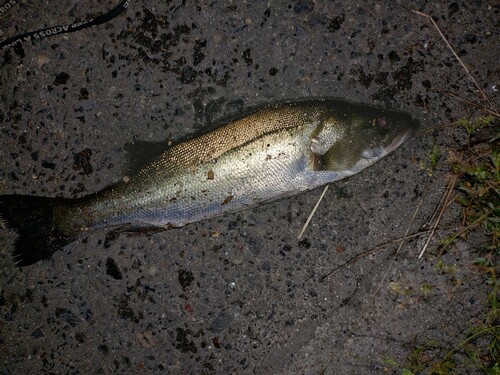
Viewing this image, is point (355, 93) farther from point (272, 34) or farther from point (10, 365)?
point (10, 365)

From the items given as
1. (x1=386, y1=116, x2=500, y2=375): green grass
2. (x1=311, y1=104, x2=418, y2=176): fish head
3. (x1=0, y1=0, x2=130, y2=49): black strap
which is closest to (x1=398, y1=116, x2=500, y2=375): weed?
(x1=386, y1=116, x2=500, y2=375): green grass

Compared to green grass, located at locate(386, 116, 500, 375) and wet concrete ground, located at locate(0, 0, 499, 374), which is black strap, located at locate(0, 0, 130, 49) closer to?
wet concrete ground, located at locate(0, 0, 499, 374)

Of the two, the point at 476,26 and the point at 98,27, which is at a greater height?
the point at 98,27

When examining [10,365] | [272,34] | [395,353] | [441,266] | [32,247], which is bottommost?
[395,353]

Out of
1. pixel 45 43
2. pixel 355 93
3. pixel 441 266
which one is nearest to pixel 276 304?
pixel 441 266

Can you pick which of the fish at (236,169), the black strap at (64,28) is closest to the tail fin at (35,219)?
the fish at (236,169)
